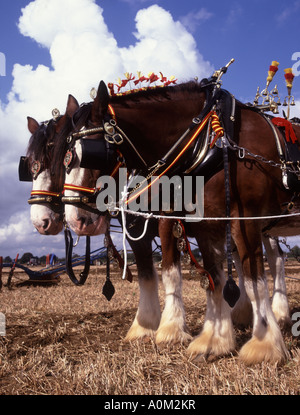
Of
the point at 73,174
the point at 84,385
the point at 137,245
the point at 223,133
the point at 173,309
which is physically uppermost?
the point at 223,133

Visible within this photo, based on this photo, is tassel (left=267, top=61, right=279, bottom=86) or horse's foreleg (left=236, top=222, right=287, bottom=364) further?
tassel (left=267, top=61, right=279, bottom=86)

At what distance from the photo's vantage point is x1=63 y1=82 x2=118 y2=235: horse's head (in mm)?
3471

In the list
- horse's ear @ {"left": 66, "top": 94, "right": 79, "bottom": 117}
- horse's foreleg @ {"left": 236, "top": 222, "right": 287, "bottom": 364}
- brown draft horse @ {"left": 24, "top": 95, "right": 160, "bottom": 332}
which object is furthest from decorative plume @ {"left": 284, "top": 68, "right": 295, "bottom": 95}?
horse's ear @ {"left": 66, "top": 94, "right": 79, "bottom": 117}

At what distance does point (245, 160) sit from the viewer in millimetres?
3637

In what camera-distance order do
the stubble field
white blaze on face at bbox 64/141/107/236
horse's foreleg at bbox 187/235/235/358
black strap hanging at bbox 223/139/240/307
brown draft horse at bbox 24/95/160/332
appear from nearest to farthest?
the stubble field → black strap hanging at bbox 223/139/240/307 → white blaze on face at bbox 64/141/107/236 → horse's foreleg at bbox 187/235/235/358 → brown draft horse at bbox 24/95/160/332

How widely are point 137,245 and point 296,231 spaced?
197 cm

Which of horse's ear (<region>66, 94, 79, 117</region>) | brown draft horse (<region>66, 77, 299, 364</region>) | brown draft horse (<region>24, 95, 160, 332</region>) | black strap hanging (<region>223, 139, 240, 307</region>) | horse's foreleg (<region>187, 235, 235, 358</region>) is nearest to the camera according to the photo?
black strap hanging (<region>223, 139, 240, 307</region>)

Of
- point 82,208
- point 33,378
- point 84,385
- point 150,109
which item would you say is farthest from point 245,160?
point 33,378

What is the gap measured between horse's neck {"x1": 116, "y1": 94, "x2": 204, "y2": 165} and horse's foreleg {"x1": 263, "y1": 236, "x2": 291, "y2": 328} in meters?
3.03

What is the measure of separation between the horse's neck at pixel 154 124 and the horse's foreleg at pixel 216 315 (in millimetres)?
1043

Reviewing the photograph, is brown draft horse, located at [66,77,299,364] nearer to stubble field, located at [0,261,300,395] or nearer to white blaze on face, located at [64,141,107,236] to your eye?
white blaze on face, located at [64,141,107,236]

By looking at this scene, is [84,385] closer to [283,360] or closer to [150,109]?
[283,360]

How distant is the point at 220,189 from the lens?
144 inches

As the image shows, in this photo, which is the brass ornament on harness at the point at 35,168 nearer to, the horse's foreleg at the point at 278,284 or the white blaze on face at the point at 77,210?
the white blaze on face at the point at 77,210
